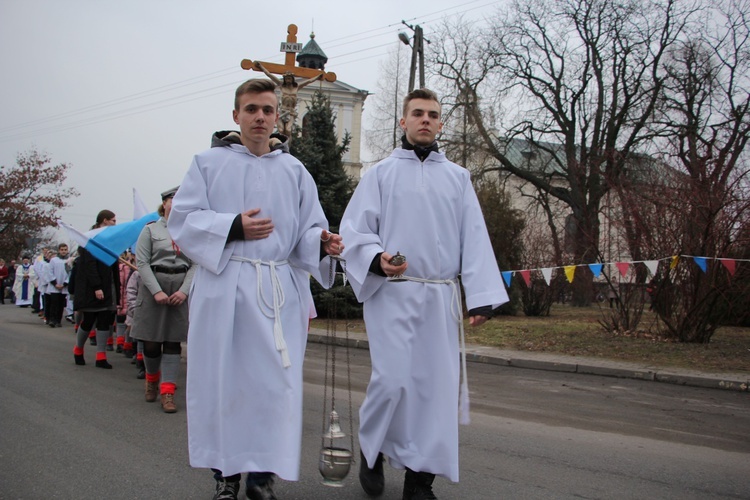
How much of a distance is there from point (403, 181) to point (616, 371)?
7.11 m

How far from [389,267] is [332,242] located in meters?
0.40

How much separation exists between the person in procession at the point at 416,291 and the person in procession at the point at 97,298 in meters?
5.98

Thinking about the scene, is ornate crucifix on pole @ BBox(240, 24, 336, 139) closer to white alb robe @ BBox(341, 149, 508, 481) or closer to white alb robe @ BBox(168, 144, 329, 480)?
white alb robe @ BBox(341, 149, 508, 481)

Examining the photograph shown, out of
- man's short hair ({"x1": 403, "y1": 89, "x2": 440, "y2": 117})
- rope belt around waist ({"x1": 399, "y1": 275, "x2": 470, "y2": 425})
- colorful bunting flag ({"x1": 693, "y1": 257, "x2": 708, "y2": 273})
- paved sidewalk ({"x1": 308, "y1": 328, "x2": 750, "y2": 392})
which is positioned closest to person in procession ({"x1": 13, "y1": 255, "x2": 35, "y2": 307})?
paved sidewalk ({"x1": 308, "y1": 328, "x2": 750, "y2": 392})

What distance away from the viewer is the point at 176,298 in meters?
6.64

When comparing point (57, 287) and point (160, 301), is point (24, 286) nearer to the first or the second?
point (57, 287)

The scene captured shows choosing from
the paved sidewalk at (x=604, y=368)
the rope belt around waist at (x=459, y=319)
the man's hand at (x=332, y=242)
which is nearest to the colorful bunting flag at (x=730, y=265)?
the paved sidewalk at (x=604, y=368)

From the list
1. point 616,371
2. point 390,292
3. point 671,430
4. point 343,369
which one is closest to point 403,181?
point 390,292

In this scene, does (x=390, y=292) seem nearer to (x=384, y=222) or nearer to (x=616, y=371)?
(x=384, y=222)

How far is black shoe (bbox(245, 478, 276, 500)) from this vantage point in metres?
3.51

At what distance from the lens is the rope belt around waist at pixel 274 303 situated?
354 cm

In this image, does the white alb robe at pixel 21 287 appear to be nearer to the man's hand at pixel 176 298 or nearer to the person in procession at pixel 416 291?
the man's hand at pixel 176 298

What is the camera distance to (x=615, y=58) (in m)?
28.1

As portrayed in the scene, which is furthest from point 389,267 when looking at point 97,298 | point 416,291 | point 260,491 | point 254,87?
point 97,298
